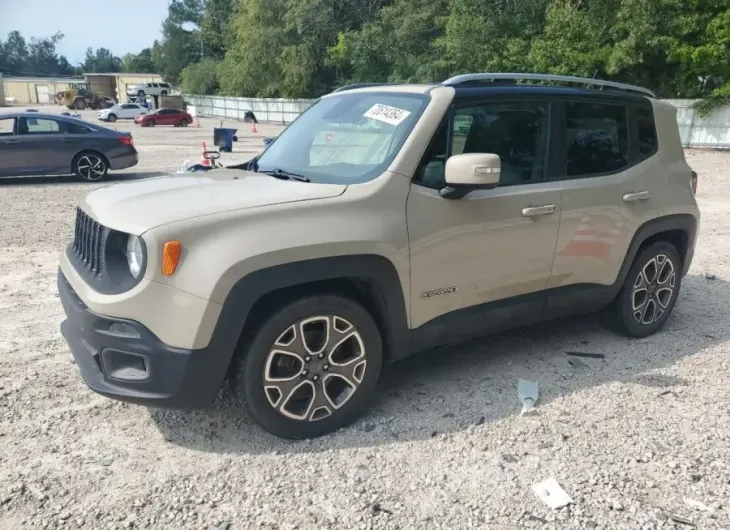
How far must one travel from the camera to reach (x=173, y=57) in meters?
80.4

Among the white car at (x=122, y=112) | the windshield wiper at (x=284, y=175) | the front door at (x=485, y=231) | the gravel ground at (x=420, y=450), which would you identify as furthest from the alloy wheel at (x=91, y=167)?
the white car at (x=122, y=112)

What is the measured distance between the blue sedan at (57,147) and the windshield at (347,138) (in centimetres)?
1006

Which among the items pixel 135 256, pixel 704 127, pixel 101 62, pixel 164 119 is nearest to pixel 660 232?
pixel 135 256

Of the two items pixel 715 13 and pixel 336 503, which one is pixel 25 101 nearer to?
pixel 715 13

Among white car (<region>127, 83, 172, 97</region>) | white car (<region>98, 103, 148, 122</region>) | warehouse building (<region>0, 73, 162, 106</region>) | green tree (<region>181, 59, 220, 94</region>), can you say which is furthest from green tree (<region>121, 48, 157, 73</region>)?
white car (<region>98, 103, 148, 122</region>)

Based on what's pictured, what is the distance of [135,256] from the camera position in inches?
112

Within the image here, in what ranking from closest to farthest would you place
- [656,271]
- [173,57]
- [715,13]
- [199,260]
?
[199,260]
[656,271]
[715,13]
[173,57]

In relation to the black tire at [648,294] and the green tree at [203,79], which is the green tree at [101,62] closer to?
the green tree at [203,79]

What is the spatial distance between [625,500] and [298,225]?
1.98m

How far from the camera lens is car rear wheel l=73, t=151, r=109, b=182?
12.8m

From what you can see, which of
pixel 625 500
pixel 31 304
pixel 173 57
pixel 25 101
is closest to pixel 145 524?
pixel 625 500

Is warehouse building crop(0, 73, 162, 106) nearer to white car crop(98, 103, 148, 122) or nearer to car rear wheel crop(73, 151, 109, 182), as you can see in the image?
white car crop(98, 103, 148, 122)

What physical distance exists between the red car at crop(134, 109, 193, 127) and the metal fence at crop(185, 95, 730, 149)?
25.3ft

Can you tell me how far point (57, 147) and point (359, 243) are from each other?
11.5 metres
